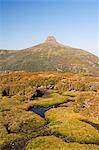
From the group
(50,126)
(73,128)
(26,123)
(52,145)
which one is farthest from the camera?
(26,123)

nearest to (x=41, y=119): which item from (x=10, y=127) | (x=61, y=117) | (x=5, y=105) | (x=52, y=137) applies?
(x=61, y=117)

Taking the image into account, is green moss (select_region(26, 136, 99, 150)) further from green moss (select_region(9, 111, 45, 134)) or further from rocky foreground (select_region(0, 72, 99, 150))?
green moss (select_region(9, 111, 45, 134))

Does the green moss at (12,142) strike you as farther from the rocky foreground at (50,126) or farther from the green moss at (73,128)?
the green moss at (73,128)

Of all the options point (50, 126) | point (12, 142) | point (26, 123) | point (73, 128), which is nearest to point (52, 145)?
point (12, 142)

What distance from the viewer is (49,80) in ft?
292

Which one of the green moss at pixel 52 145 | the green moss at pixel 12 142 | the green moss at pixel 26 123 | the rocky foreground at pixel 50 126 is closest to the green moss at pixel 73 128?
the rocky foreground at pixel 50 126

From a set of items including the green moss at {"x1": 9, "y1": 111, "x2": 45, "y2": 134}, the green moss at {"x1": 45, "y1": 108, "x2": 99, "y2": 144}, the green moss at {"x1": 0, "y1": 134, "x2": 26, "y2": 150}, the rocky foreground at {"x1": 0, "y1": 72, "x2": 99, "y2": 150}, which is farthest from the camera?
the green moss at {"x1": 9, "y1": 111, "x2": 45, "y2": 134}

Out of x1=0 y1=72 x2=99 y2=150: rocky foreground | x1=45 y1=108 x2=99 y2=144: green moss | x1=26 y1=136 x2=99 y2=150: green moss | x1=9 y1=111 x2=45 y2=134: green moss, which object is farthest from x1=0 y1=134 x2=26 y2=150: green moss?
x1=45 y1=108 x2=99 y2=144: green moss

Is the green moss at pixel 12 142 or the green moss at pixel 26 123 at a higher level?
the green moss at pixel 26 123

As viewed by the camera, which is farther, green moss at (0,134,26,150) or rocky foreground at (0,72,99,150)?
rocky foreground at (0,72,99,150)

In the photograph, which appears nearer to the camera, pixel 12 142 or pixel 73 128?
pixel 12 142

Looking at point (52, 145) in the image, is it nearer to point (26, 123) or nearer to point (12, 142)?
point (12, 142)

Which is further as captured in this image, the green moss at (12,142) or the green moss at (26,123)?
the green moss at (26,123)

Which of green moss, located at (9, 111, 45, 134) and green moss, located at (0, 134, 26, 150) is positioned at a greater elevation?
green moss, located at (9, 111, 45, 134)
